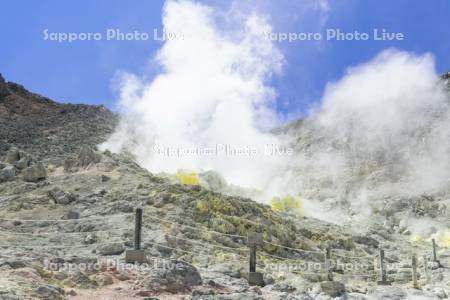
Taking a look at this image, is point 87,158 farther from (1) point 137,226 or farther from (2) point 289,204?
(1) point 137,226

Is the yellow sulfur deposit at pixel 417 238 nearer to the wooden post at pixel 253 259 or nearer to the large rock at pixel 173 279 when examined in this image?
the wooden post at pixel 253 259

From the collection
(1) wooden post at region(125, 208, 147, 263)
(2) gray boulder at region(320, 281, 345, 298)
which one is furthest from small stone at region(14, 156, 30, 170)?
(2) gray boulder at region(320, 281, 345, 298)

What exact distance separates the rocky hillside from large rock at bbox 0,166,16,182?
51 mm

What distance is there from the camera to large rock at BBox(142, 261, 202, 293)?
11464 millimetres

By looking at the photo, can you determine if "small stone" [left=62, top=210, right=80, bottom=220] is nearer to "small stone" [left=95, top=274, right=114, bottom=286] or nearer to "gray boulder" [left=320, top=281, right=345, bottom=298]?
"small stone" [left=95, top=274, right=114, bottom=286]

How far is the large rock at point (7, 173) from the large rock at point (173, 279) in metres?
18.0

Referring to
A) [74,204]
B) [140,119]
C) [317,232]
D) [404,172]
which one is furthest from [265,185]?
[74,204]

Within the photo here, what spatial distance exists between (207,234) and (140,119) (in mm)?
46162

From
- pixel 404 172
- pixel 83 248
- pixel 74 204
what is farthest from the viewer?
pixel 404 172

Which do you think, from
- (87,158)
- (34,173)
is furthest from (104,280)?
(87,158)

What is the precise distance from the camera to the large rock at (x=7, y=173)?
28.0 meters

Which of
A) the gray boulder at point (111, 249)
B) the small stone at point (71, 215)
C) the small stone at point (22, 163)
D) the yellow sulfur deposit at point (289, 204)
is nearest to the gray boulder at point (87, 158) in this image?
the small stone at point (22, 163)

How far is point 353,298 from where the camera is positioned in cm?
1333

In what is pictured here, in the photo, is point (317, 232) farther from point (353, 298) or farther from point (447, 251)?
point (353, 298)
